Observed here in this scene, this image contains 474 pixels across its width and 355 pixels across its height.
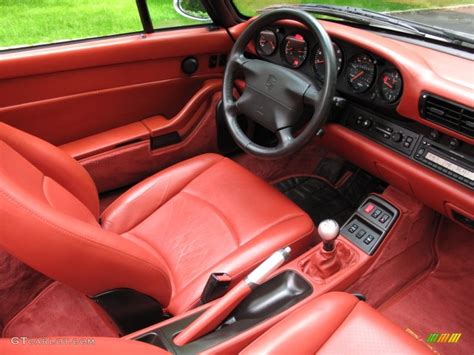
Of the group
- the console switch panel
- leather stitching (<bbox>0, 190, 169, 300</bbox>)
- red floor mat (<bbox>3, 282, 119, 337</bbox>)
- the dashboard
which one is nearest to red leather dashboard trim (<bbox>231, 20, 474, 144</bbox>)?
the dashboard

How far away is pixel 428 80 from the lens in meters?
1.24

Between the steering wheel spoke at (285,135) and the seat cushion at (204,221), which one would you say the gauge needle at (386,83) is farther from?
the seat cushion at (204,221)

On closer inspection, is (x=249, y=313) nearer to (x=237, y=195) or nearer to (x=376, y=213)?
(x=237, y=195)

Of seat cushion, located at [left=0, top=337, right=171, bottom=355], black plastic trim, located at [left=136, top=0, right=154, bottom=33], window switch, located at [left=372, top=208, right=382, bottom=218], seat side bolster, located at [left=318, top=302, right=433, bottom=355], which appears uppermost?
black plastic trim, located at [left=136, top=0, right=154, bottom=33]

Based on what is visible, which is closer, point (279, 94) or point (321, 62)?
point (279, 94)

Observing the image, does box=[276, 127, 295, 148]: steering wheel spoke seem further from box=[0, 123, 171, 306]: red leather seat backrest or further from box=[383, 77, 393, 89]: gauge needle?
box=[0, 123, 171, 306]: red leather seat backrest

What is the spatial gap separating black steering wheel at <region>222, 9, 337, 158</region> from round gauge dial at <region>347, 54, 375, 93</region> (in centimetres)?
13

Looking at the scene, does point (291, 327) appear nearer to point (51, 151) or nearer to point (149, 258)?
point (149, 258)

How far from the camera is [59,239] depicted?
880mm

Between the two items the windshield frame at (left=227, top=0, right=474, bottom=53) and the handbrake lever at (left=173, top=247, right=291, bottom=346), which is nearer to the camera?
the handbrake lever at (left=173, top=247, right=291, bottom=346)

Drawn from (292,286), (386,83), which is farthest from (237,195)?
(386,83)

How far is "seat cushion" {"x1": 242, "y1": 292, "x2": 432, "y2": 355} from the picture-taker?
39.0 inches

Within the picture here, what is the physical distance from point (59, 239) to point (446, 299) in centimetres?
139

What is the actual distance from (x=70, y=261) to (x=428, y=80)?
1.03 meters
